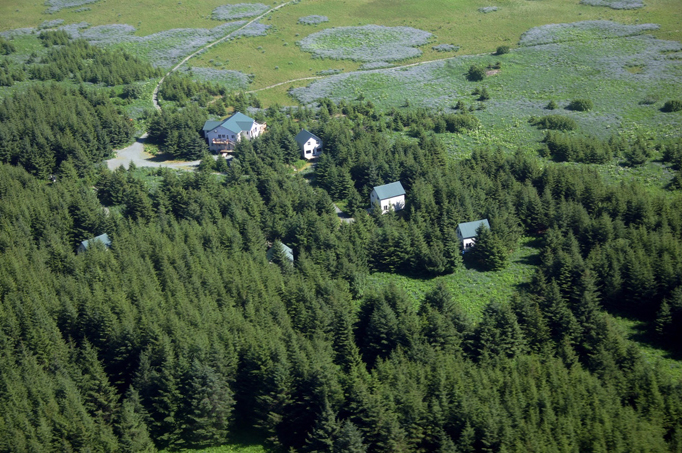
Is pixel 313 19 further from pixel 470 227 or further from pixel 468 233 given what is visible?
pixel 468 233

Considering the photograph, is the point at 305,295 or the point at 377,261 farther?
the point at 377,261

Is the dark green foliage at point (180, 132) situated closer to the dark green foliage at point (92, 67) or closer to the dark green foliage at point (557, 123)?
the dark green foliage at point (92, 67)

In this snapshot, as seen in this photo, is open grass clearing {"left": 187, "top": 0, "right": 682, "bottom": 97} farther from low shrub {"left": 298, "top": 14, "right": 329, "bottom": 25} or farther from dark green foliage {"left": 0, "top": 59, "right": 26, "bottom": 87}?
dark green foliage {"left": 0, "top": 59, "right": 26, "bottom": 87}

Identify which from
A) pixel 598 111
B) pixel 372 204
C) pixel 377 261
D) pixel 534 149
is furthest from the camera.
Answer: pixel 598 111

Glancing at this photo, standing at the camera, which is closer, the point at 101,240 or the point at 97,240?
the point at 97,240

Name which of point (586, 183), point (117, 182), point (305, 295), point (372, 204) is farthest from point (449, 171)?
point (117, 182)

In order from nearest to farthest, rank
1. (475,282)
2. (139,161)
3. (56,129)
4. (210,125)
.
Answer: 1. (475,282)
2. (56,129)
3. (139,161)
4. (210,125)

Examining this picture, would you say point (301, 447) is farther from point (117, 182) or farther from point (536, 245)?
point (117, 182)

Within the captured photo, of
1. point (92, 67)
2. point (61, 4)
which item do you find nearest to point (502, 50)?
point (92, 67)
